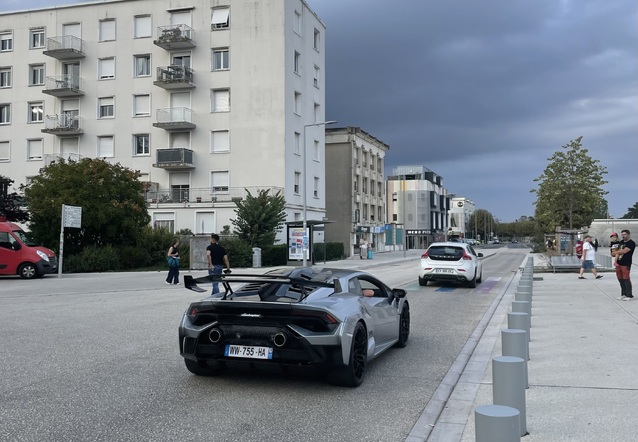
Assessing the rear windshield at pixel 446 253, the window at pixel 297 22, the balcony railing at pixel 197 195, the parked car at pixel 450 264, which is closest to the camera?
the parked car at pixel 450 264

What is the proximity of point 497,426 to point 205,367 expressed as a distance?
4.07 m

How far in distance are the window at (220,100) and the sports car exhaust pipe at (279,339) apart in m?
38.7

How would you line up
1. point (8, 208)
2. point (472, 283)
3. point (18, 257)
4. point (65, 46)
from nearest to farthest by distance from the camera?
point (472, 283), point (18, 257), point (8, 208), point (65, 46)

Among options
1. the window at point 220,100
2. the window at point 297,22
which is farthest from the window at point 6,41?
the window at point 297,22

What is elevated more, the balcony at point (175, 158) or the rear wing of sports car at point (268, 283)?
the balcony at point (175, 158)

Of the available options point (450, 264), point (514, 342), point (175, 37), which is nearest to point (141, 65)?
point (175, 37)

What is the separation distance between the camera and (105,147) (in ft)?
148

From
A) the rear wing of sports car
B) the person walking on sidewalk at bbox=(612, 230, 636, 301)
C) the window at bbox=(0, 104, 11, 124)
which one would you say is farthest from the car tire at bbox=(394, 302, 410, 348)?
the window at bbox=(0, 104, 11, 124)

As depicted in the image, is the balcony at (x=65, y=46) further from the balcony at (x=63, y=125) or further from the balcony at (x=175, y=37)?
the balcony at (x=175, y=37)

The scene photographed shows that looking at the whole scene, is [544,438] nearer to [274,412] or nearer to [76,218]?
[274,412]

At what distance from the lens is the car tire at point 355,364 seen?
240 inches

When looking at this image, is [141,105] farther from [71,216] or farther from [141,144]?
[71,216]

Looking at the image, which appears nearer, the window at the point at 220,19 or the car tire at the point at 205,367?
the car tire at the point at 205,367

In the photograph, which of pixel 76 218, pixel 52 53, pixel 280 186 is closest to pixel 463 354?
pixel 76 218
